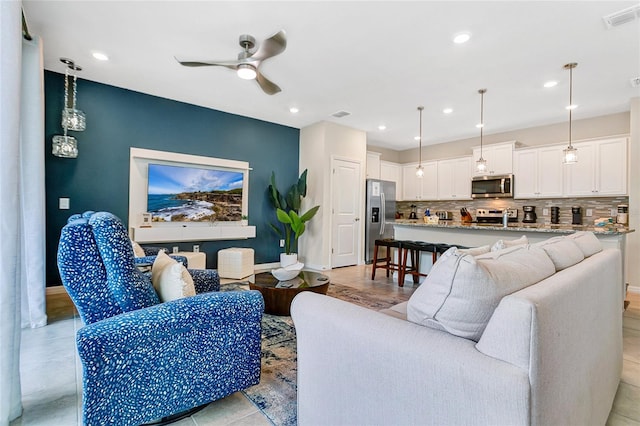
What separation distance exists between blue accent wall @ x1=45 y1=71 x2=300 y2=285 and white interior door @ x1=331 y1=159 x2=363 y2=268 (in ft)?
3.87

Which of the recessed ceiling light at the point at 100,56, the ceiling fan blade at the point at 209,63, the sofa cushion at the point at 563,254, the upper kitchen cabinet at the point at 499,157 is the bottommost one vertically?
the sofa cushion at the point at 563,254

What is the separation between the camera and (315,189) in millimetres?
5707

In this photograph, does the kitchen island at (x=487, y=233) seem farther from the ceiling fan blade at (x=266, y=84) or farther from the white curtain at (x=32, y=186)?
the white curtain at (x=32, y=186)

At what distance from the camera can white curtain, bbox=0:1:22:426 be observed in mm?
1369

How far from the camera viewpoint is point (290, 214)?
5340mm

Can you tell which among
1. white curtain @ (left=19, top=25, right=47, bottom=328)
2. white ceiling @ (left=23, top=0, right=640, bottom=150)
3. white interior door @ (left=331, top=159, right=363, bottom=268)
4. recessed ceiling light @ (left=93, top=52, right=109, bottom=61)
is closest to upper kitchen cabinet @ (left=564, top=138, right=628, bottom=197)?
white ceiling @ (left=23, top=0, right=640, bottom=150)

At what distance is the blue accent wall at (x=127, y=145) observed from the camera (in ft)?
12.4

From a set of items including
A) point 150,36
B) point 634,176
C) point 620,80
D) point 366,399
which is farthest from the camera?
point 634,176

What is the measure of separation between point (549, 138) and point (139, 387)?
22.2 ft

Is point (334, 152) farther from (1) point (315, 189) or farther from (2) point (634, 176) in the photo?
(2) point (634, 176)

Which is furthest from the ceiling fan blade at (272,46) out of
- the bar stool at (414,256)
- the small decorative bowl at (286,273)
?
the bar stool at (414,256)

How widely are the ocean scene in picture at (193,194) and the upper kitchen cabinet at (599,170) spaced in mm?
5637

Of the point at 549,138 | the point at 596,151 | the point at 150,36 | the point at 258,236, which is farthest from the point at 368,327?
the point at 549,138

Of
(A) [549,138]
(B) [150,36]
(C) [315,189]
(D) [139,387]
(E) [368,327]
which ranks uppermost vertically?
(B) [150,36]
